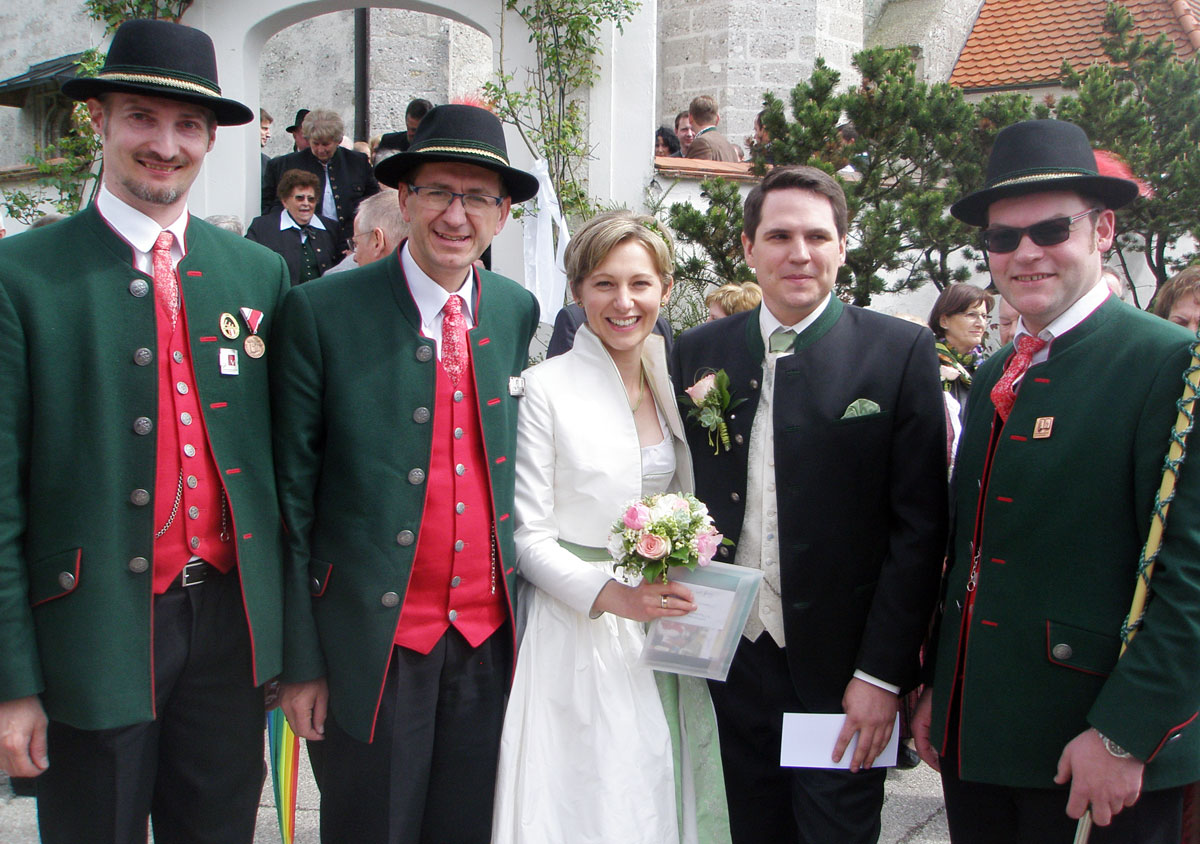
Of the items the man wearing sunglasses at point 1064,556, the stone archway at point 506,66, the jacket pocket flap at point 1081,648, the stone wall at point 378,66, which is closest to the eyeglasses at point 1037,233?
the man wearing sunglasses at point 1064,556

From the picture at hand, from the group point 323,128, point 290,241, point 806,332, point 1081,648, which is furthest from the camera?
point 323,128

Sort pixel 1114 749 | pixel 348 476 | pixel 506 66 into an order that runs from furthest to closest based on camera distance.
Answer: pixel 506 66 → pixel 348 476 → pixel 1114 749

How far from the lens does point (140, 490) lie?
7.58 ft

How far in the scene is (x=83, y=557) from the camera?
89.4 inches

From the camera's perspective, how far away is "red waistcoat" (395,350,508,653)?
8.53 ft

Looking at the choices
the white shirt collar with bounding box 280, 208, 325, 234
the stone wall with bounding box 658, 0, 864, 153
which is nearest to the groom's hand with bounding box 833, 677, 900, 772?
the white shirt collar with bounding box 280, 208, 325, 234

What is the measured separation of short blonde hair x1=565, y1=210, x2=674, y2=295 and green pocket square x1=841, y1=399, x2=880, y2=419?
72cm

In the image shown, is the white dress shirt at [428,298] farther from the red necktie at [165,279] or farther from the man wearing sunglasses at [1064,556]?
the man wearing sunglasses at [1064,556]

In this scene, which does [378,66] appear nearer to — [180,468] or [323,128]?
[323,128]

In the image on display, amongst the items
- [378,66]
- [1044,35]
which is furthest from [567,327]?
[1044,35]

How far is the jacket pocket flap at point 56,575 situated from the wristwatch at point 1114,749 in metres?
2.31

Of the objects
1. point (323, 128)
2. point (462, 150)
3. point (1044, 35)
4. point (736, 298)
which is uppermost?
point (1044, 35)

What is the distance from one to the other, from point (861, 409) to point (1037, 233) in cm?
62

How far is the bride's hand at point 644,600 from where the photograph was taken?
260cm
